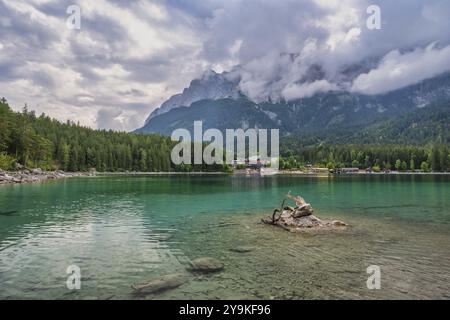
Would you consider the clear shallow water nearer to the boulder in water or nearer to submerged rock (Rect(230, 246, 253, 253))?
submerged rock (Rect(230, 246, 253, 253))

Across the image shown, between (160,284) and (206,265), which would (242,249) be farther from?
(160,284)

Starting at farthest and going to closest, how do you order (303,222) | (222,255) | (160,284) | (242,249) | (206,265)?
(303,222) → (242,249) → (222,255) → (206,265) → (160,284)

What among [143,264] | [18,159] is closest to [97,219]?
[143,264]

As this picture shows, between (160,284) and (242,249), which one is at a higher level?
(160,284)

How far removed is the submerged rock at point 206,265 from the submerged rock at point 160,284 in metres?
1.80

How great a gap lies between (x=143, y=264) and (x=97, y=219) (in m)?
19.2

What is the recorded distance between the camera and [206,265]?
19.3 m

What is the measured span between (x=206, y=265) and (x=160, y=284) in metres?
3.93

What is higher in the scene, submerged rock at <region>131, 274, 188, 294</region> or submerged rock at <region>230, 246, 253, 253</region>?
submerged rock at <region>131, 274, 188, 294</region>

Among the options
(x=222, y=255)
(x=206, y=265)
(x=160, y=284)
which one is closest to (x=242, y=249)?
(x=222, y=255)

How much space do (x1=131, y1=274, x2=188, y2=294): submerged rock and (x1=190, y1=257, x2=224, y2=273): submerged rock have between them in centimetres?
180

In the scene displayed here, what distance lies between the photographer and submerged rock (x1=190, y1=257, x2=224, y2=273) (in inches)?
744

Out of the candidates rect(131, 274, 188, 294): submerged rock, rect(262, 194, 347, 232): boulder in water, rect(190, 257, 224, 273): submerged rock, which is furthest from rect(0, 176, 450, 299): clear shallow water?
rect(262, 194, 347, 232): boulder in water
